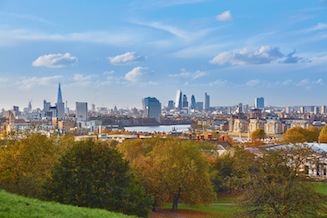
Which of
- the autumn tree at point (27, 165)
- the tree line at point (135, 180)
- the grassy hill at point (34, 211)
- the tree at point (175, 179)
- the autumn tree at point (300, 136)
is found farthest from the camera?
the autumn tree at point (300, 136)

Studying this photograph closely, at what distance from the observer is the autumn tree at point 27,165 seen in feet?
84.5

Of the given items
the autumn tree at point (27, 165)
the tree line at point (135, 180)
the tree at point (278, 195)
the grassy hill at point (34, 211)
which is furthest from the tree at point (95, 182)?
the grassy hill at point (34, 211)

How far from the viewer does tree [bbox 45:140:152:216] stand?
934 inches

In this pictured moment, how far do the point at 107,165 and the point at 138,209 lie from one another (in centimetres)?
282

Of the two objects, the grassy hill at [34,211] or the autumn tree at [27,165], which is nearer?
the grassy hill at [34,211]

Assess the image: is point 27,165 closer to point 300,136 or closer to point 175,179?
point 175,179

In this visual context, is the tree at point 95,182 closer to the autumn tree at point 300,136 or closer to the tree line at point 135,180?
the tree line at point 135,180

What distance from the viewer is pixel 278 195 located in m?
21.1

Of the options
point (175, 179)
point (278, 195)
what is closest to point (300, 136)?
point (175, 179)

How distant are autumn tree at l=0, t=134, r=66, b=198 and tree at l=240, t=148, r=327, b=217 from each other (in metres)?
10.6

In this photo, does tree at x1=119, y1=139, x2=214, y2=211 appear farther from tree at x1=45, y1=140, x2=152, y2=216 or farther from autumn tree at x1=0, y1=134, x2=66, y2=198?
tree at x1=45, y1=140, x2=152, y2=216

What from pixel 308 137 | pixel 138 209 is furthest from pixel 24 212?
pixel 308 137

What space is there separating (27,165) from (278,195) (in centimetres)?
1556

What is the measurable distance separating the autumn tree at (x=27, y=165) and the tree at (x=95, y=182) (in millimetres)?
1332
